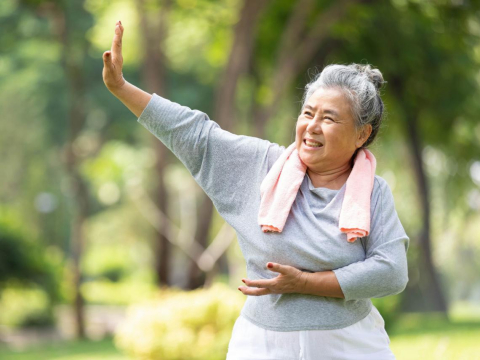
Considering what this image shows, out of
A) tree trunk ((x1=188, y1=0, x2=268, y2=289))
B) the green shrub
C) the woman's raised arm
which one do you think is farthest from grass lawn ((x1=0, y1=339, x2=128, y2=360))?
the woman's raised arm

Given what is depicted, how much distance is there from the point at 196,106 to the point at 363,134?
59.5 ft

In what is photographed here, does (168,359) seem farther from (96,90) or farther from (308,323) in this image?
(96,90)

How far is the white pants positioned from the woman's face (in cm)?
59

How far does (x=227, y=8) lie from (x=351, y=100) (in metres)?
10.8

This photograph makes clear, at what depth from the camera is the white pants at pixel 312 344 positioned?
2.42 meters

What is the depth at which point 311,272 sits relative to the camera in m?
2.43

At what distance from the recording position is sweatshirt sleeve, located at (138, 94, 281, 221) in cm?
257

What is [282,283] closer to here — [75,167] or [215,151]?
[215,151]

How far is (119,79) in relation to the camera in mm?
2535

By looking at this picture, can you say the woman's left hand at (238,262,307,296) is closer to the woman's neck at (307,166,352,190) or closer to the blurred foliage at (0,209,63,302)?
the woman's neck at (307,166,352,190)

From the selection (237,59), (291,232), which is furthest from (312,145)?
(237,59)

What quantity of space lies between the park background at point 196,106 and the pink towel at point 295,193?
0.35m

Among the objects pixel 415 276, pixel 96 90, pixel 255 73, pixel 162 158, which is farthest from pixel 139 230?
→ pixel 162 158

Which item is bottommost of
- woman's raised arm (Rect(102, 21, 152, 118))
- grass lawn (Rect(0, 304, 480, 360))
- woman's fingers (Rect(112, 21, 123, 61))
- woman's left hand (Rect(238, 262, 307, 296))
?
grass lawn (Rect(0, 304, 480, 360))
